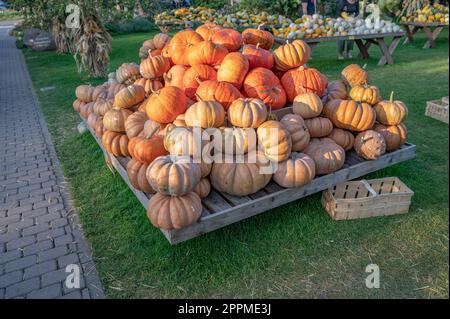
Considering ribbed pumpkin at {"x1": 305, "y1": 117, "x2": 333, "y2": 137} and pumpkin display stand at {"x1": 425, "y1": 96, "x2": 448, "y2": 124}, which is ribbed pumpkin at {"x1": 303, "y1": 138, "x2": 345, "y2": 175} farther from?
pumpkin display stand at {"x1": 425, "y1": 96, "x2": 448, "y2": 124}

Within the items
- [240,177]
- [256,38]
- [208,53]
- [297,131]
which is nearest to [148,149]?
[240,177]

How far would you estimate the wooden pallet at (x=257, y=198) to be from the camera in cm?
277

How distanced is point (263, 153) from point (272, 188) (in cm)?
34

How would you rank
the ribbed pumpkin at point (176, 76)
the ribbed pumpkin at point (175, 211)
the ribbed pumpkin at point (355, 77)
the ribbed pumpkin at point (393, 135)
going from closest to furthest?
the ribbed pumpkin at point (175, 211) → the ribbed pumpkin at point (393, 135) → the ribbed pumpkin at point (176, 76) → the ribbed pumpkin at point (355, 77)

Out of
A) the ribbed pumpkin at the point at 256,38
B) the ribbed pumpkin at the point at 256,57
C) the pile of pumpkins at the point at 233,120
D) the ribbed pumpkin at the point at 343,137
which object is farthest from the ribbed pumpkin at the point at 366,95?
the ribbed pumpkin at the point at 256,38

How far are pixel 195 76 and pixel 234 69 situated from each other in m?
0.45

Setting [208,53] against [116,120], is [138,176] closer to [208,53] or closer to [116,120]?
[116,120]

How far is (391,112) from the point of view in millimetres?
3678

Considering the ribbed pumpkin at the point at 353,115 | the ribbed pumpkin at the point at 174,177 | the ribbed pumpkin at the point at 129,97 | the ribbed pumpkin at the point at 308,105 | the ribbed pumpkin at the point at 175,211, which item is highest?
the ribbed pumpkin at the point at 129,97

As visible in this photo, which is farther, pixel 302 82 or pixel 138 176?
pixel 302 82

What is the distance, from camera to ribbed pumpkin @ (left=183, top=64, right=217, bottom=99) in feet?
12.2

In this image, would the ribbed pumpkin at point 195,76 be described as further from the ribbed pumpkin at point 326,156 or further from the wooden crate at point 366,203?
the wooden crate at point 366,203

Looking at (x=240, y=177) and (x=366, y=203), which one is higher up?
(x=240, y=177)

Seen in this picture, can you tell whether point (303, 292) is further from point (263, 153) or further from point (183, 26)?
point (183, 26)
